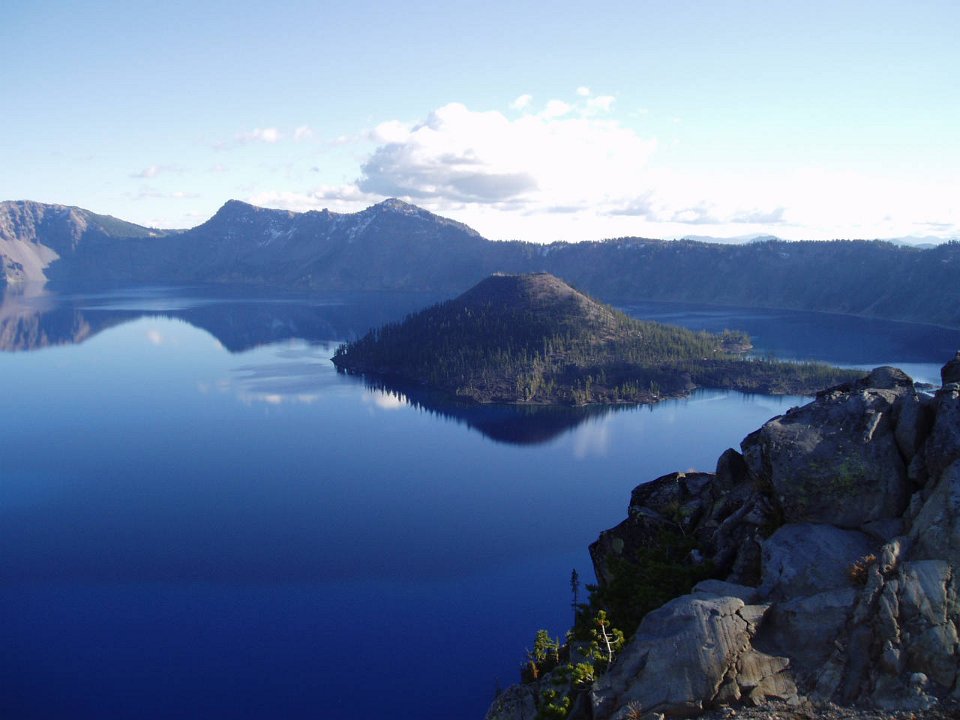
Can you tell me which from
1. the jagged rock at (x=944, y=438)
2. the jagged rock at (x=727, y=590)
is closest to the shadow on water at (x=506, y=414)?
the jagged rock at (x=727, y=590)

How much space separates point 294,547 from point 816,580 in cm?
6770

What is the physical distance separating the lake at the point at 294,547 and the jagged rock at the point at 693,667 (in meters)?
35.4

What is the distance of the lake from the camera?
57469 millimetres

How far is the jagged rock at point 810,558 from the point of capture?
24109 mm

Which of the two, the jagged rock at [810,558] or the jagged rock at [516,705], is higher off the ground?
the jagged rock at [810,558]

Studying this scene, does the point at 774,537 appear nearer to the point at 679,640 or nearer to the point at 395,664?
the point at 679,640

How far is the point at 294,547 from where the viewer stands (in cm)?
8181

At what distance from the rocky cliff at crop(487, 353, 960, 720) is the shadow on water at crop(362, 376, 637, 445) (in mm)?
104943

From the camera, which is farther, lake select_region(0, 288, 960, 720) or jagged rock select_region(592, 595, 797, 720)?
lake select_region(0, 288, 960, 720)

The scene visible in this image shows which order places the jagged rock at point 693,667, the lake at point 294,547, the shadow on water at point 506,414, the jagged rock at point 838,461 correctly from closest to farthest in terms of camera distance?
the jagged rock at point 693,667, the jagged rock at point 838,461, the lake at point 294,547, the shadow on water at point 506,414

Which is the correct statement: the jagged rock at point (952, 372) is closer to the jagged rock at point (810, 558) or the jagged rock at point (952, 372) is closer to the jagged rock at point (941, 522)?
the jagged rock at point (941, 522)

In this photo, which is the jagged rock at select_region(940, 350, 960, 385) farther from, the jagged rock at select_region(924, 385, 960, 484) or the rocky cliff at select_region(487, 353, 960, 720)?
the jagged rock at select_region(924, 385, 960, 484)

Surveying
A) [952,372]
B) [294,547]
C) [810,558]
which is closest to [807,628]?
[810,558]

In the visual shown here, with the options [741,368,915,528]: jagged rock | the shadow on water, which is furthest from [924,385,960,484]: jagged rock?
the shadow on water
